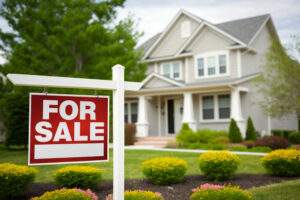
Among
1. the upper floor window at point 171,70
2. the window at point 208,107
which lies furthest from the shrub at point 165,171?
the upper floor window at point 171,70

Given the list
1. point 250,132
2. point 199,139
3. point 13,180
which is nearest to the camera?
point 13,180

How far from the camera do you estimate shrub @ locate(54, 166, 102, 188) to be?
8805 millimetres

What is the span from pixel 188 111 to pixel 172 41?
6392 millimetres

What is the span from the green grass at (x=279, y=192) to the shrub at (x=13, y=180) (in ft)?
14.9

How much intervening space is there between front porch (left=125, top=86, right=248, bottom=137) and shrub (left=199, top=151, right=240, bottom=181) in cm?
1343

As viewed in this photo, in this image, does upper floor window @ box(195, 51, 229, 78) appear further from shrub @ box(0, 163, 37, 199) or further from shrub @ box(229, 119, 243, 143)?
shrub @ box(0, 163, 37, 199)

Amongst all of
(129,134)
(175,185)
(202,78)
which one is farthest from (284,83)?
(175,185)

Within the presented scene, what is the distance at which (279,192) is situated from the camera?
26.8ft

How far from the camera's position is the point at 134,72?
2436cm

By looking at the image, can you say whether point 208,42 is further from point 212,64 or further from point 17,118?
point 17,118

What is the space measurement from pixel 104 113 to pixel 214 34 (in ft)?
72.8

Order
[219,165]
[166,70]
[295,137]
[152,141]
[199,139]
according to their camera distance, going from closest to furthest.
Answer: [219,165] < [199,139] < [295,137] < [152,141] < [166,70]

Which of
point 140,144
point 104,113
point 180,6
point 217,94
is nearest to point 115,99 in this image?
point 104,113

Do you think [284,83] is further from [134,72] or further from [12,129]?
[12,129]
